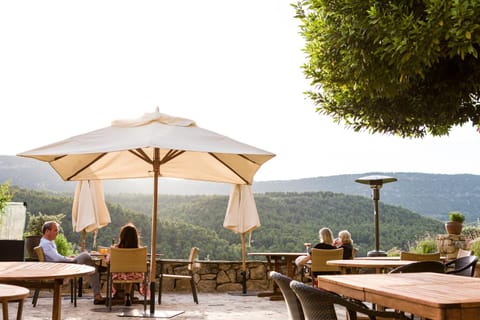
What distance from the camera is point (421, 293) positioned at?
9.74 ft

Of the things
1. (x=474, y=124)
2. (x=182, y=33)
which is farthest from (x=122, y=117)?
(x=182, y=33)

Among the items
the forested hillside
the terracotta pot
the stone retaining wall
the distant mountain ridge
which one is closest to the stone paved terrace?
the stone retaining wall

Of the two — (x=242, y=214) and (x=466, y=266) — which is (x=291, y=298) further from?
(x=242, y=214)

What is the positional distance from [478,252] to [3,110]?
2814 cm

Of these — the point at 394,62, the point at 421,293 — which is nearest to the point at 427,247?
the point at 394,62

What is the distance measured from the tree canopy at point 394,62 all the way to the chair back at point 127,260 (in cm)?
297

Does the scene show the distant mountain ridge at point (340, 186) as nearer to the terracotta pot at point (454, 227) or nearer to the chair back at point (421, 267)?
the terracotta pot at point (454, 227)

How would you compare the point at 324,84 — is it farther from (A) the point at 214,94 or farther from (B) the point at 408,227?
(B) the point at 408,227

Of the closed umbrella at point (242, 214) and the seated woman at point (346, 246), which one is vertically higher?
the closed umbrella at point (242, 214)

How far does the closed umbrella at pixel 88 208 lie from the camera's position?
986cm

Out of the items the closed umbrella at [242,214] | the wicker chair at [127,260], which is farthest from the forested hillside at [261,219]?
the wicker chair at [127,260]

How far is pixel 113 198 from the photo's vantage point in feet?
102

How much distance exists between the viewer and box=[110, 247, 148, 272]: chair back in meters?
7.61

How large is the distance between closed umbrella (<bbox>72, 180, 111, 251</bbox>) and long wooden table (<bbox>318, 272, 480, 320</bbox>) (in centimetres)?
646
